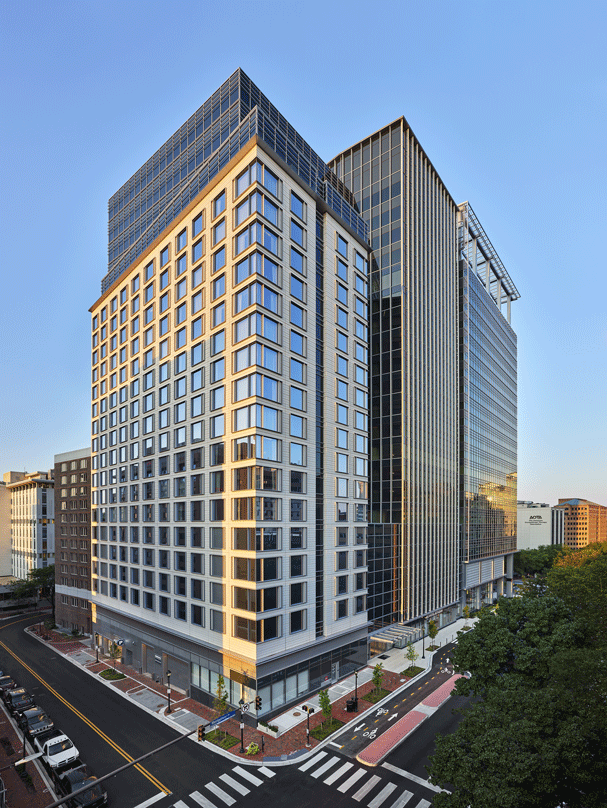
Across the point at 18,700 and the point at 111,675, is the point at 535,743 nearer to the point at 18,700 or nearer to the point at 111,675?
the point at 111,675

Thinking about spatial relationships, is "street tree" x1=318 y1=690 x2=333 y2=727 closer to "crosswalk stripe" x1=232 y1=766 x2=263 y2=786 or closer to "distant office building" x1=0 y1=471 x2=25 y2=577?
"crosswalk stripe" x1=232 y1=766 x2=263 y2=786

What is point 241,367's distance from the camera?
45125mm

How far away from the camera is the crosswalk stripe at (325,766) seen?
113 ft

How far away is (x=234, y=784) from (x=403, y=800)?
12.0m

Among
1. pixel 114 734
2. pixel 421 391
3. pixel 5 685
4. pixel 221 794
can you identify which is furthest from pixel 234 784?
pixel 421 391

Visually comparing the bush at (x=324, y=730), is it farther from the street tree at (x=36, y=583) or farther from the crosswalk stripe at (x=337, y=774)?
the street tree at (x=36, y=583)

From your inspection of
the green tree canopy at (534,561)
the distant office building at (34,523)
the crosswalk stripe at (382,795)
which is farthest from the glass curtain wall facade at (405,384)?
the distant office building at (34,523)

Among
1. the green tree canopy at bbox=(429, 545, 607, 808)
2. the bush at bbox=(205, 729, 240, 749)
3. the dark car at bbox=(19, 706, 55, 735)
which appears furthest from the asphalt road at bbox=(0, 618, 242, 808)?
the green tree canopy at bbox=(429, 545, 607, 808)

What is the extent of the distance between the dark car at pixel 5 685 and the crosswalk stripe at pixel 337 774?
38353mm

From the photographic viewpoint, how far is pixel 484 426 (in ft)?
340

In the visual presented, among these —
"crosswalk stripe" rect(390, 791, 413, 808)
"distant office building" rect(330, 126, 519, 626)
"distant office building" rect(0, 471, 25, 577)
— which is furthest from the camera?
"distant office building" rect(0, 471, 25, 577)

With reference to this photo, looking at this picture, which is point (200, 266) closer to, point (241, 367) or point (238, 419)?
point (241, 367)

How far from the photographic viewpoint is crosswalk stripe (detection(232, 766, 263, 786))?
33281mm

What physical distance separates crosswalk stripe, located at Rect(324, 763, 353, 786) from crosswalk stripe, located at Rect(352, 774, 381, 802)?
2.03m
